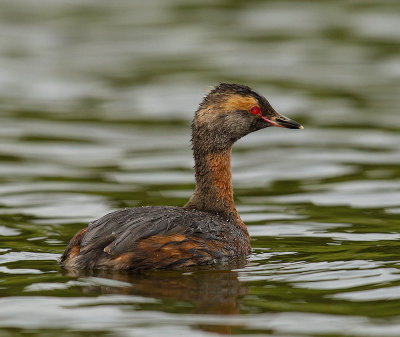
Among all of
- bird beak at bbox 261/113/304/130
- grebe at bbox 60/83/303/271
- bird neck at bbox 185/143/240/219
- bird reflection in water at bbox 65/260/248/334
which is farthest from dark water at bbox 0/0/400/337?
bird beak at bbox 261/113/304/130

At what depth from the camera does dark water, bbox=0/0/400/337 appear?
8188mm

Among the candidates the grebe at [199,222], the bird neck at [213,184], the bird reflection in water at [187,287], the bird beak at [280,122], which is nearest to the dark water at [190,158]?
the bird reflection in water at [187,287]

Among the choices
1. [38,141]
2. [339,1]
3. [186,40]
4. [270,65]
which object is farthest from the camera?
[339,1]

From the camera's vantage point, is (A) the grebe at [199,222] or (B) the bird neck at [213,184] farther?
(B) the bird neck at [213,184]

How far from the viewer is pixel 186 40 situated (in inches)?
1021

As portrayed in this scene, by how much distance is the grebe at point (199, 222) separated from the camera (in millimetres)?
9344

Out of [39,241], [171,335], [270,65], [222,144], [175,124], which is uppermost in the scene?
[270,65]

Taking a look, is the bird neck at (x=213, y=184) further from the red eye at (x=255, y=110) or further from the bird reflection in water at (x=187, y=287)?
the bird reflection in water at (x=187, y=287)

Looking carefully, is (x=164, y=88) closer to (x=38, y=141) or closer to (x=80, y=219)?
(x=38, y=141)

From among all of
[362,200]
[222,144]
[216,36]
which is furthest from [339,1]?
[222,144]

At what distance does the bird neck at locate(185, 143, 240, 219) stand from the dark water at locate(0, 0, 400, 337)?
2.04 ft

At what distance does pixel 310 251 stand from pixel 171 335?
3309 millimetres

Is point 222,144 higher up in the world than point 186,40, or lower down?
lower down

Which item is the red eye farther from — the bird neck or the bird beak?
the bird neck
